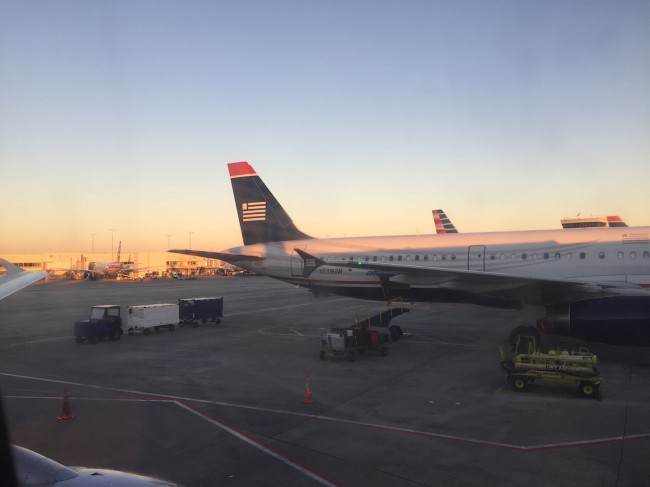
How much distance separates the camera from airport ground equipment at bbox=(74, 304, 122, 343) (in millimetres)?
23734

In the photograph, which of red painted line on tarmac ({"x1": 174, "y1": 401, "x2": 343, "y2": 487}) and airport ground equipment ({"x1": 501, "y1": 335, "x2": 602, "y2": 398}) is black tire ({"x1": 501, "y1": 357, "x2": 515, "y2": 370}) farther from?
red painted line on tarmac ({"x1": 174, "y1": 401, "x2": 343, "y2": 487})

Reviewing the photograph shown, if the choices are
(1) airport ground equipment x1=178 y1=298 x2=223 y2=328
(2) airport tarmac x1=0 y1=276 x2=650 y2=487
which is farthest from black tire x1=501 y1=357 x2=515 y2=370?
(1) airport ground equipment x1=178 y1=298 x2=223 y2=328

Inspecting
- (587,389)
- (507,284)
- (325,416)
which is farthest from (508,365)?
(325,416)

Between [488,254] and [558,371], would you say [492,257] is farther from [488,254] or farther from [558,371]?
[558,371]

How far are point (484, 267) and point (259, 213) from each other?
13.0m

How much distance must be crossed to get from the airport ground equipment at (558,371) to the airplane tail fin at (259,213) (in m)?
16.8

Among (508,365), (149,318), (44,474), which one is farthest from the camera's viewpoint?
(149,318)

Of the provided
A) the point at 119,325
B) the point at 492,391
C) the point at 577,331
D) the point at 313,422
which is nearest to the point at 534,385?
the point at 492,391

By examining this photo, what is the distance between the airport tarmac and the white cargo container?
4.37 metres

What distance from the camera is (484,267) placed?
2316 centimetres

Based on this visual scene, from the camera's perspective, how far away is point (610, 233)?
21.4 metres

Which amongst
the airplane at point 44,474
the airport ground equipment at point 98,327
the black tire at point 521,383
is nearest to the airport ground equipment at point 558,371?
the black tire at point 521,383

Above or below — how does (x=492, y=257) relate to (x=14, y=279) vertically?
above

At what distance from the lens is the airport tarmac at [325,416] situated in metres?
8.84
